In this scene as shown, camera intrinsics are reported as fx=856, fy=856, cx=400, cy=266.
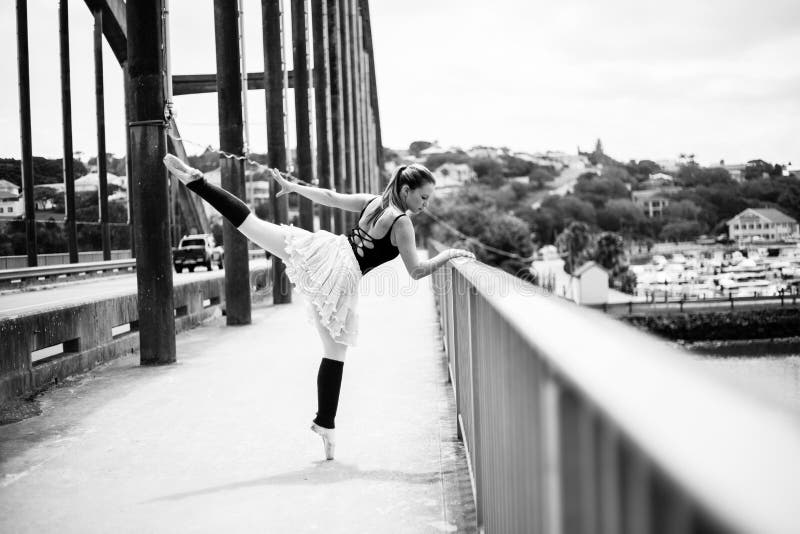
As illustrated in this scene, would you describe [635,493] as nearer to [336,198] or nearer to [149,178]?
[336,198]

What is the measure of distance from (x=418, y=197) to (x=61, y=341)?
14.7 feet

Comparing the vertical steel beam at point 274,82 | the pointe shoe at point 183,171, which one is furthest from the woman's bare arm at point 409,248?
the vertical steel beam at point 274,82

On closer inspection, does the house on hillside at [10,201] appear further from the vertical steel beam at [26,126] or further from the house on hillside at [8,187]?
the vertical steel beam at [26,126]

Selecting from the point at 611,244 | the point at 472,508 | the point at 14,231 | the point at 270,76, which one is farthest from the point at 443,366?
the point at 611,244

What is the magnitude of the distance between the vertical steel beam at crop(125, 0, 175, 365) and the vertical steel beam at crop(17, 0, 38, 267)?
21657 millimetres

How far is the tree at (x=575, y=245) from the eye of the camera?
148000 mm

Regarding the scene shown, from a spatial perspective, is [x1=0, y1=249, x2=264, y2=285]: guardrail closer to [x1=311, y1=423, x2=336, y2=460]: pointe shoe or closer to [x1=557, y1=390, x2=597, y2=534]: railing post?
[x1=311, y1=423, x2=336, y2=460]: pointe shoe

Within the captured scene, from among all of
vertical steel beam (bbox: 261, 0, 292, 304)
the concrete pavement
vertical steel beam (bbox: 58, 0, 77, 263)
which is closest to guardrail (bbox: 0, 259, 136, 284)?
vertical steel beam (bbox: 58, 0, 77, 263)

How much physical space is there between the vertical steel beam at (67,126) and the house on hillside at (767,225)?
296ft

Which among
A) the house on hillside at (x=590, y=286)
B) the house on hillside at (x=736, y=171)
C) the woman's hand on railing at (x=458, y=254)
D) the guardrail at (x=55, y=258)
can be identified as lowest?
the house on hillside at (x=590, y=286)

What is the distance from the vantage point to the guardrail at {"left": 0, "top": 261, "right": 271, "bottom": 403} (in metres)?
6.61

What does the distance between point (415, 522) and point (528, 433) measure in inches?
84.1

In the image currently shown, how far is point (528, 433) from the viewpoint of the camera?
1815 mm

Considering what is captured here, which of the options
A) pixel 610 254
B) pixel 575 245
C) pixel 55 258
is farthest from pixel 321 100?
pixel 575 245
